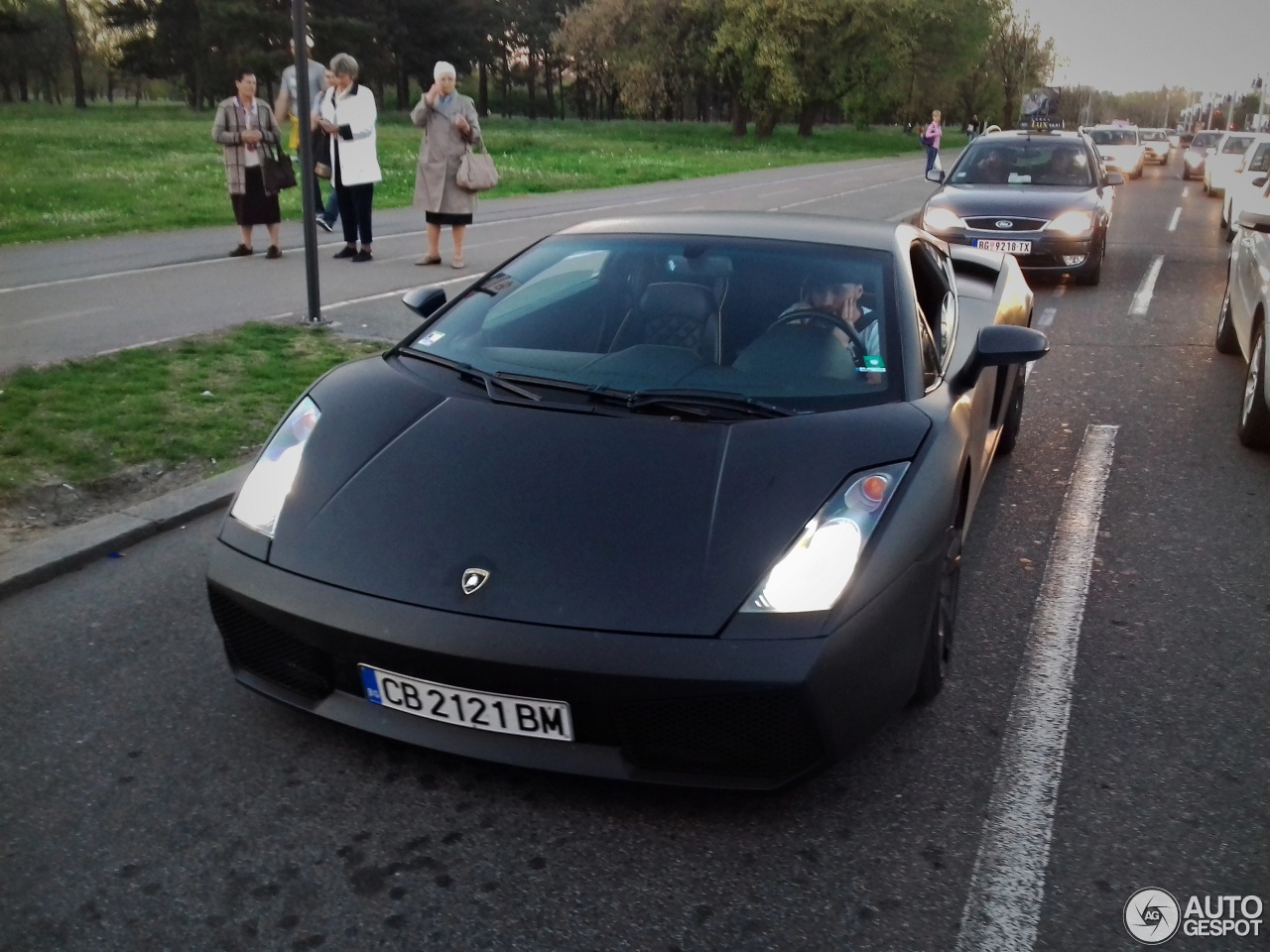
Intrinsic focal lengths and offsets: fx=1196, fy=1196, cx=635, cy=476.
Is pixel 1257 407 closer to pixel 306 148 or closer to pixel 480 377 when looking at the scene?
pixel 480 377

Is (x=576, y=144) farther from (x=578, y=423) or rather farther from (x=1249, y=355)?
(x=578, y=423)

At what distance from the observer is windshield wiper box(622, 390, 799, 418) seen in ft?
11.0

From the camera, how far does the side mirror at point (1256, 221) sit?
5840mm

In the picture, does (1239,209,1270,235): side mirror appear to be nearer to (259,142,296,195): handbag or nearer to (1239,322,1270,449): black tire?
(1239,322,1270,449): black tire

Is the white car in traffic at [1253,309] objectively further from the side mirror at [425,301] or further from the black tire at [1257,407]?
the side mirror at [425,301]

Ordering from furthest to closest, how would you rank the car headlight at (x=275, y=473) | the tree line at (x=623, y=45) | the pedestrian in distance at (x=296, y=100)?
1. the tree line at (x=623, y=45)
2. the pedestrian in distance at (x=296, y=100)
3. the car headlight at (x=275, y=473)

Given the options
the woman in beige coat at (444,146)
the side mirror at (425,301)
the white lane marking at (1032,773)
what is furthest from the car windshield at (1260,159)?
the side mirror at (425,301)

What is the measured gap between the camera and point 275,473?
3348 mm

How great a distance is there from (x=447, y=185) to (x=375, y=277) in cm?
112

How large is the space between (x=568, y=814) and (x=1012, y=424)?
394 cm

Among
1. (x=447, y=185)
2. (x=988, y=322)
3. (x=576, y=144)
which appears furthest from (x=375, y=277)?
(x=576, y=144)

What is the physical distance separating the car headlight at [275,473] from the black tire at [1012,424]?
3.54 meters

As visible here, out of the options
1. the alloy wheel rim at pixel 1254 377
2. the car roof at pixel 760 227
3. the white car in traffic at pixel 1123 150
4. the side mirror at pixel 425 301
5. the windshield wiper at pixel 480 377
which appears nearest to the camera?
the windshield wiper at pixel 480 377

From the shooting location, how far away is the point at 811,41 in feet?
184
